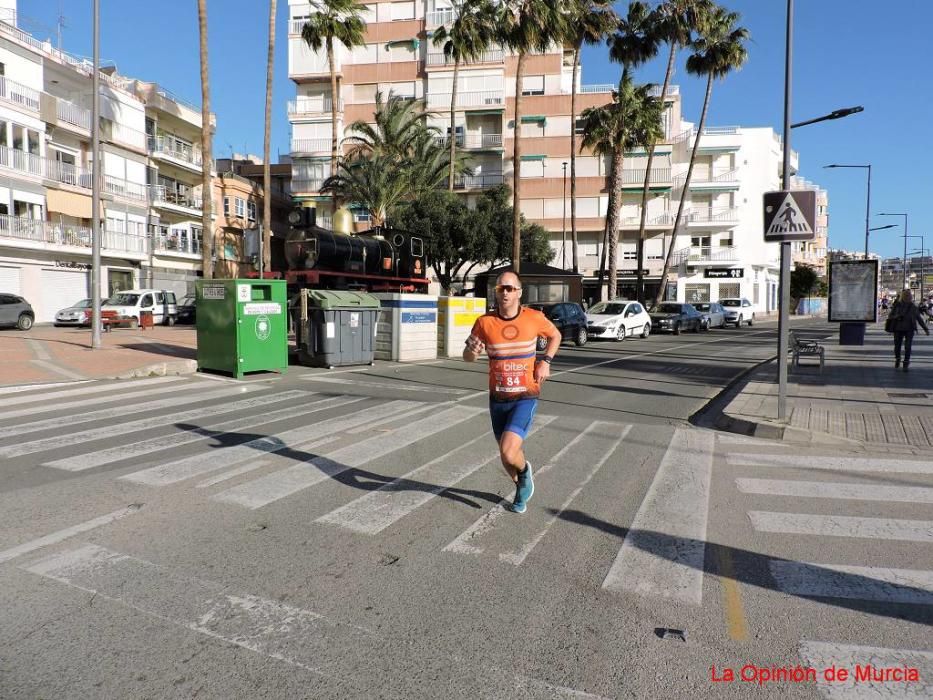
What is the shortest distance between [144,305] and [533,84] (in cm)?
3281

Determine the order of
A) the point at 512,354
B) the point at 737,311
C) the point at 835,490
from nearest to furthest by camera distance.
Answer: the point at 512,354 < the point at 835,490 < the point at 737,311

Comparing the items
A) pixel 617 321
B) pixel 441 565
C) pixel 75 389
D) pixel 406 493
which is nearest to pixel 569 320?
pixel 617 321

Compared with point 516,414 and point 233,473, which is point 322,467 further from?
point 516,414

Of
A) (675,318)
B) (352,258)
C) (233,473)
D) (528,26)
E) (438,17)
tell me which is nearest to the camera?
(233,473)

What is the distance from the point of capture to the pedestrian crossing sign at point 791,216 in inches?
337

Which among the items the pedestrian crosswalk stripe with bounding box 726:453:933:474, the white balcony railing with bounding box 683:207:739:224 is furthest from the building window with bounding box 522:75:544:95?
the pedestrian crosswalk stripe with bounding box 726:453:933:474

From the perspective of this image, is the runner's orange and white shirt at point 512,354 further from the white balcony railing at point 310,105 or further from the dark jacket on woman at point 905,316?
the white balcony railing at point 310,105

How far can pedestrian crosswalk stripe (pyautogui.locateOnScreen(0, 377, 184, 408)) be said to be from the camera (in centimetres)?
1043

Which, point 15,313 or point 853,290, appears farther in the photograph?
point 15,313

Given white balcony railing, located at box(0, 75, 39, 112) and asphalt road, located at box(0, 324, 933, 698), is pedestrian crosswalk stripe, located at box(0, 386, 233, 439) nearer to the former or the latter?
asphalt road, located at box(0, 324, 933, 698)

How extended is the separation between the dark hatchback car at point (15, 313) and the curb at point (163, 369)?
1623cm

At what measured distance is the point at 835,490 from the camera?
596 centimetres

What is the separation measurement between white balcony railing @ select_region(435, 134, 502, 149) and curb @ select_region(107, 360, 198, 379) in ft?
128

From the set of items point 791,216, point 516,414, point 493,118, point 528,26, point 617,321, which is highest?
point 493,118
